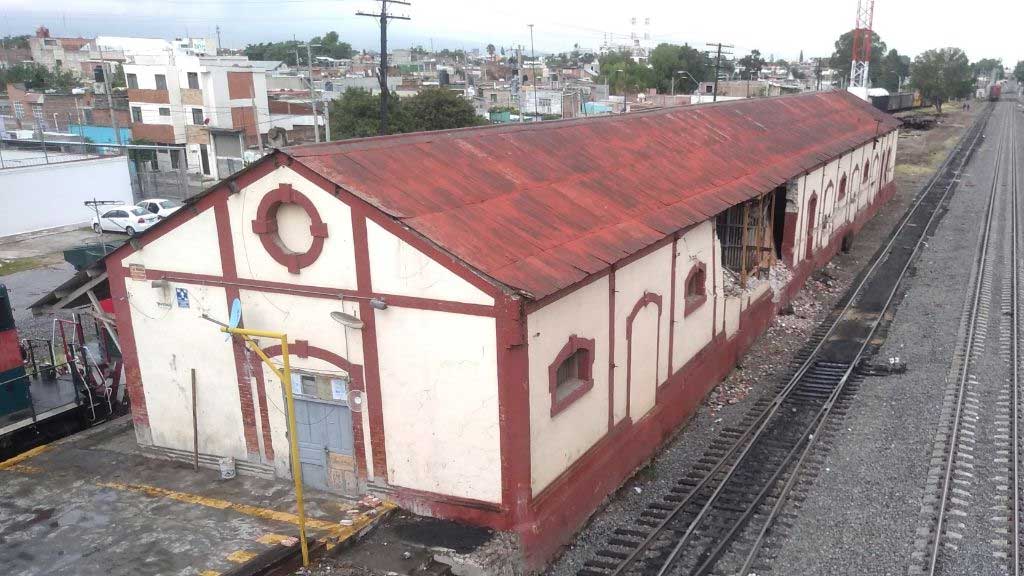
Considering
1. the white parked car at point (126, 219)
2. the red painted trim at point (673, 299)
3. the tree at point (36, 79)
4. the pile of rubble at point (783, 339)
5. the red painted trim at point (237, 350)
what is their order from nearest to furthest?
the red painted trim at point (237, 350)
the red painted trim at point (673, 299)
the pile of rubble at point (783, 339)
the white parked car at point (126, 219)
the tree at point (36, 79)

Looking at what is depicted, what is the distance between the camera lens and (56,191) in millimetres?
35219

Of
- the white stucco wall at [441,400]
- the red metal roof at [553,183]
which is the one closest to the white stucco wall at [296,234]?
the red metal roof at [553,183]

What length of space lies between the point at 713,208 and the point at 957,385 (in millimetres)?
6254

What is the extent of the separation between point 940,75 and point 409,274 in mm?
102043

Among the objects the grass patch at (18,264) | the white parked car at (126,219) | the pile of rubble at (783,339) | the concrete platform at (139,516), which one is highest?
the white parked car at (126,219)

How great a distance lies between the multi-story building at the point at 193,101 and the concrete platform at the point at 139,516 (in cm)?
3883

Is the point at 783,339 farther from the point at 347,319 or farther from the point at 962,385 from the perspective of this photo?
the point at 347,319

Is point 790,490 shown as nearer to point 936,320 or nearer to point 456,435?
point 456,435

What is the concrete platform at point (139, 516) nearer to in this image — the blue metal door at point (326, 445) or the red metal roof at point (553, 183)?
the blue metal door at point (326, 445)

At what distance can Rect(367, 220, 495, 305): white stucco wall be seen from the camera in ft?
29.6

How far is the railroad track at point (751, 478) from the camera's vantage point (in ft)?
33.3

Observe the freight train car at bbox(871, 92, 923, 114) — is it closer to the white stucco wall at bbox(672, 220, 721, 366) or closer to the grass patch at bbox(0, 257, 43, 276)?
the white stucco wall at bbox(672, 220, 721, 366)

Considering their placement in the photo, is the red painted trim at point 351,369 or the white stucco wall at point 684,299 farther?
the white stucco wall at point 684,299

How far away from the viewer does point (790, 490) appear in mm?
11812
